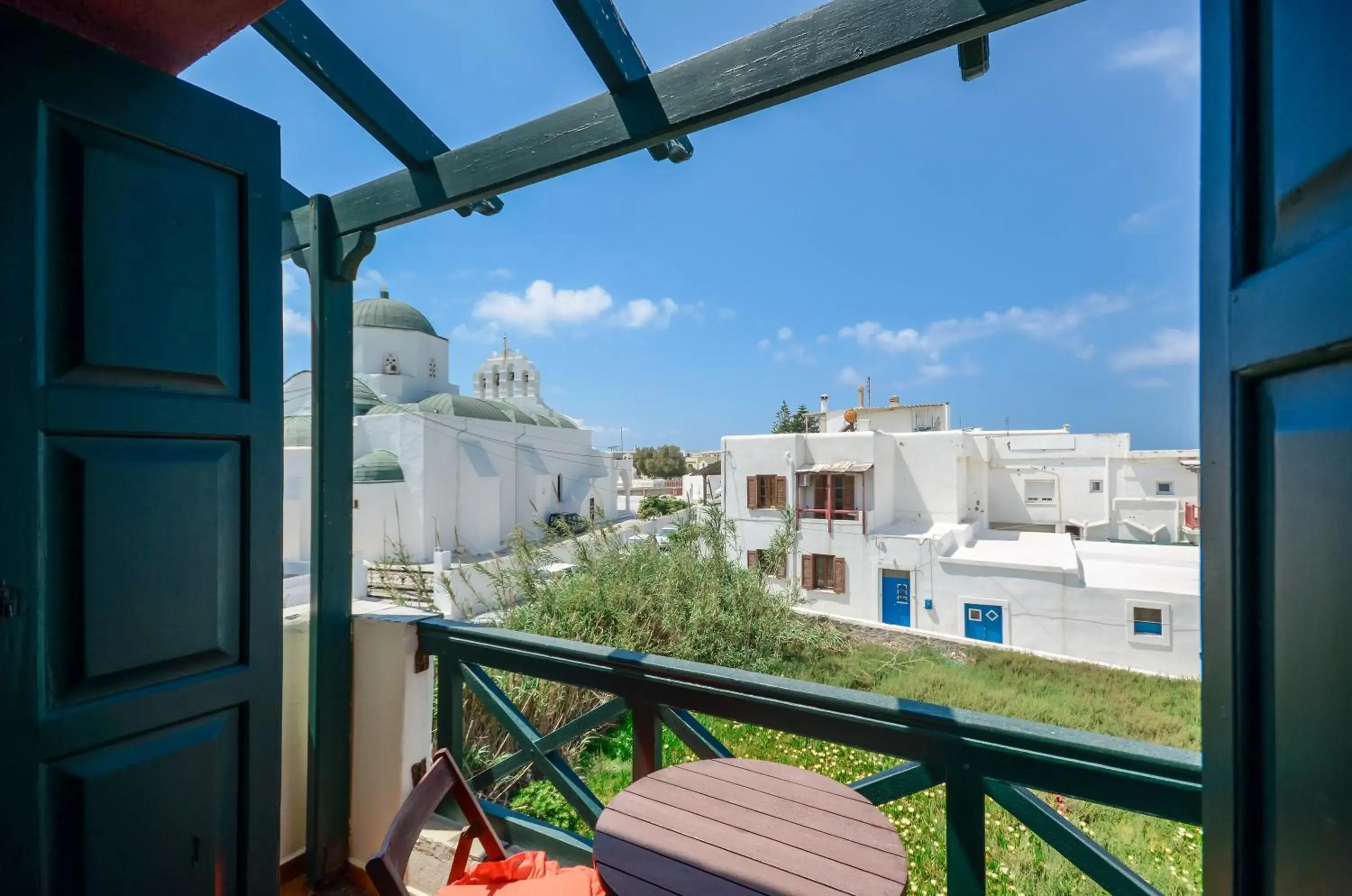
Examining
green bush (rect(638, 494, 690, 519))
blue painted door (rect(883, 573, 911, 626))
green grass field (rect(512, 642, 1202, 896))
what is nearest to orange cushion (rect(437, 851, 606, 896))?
green grass field (rect(512, 642, 1202, 896))

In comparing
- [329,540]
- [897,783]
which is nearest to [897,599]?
[897,783]

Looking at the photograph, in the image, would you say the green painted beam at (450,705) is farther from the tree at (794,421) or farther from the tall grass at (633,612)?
the tree at (794,421)

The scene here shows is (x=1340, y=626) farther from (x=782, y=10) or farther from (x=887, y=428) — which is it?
(x=887, y=428)

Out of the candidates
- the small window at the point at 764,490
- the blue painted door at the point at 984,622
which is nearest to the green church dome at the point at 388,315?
the small window at the point at 764,490

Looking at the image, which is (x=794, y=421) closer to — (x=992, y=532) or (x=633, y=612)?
(x=992, y=532)

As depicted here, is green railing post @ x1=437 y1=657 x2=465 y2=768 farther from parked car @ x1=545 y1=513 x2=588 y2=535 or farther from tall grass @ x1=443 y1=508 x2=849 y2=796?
parked car @ x1=545 y1=513 x2=588 y2=535

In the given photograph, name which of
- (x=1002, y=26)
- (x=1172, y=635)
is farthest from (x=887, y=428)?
(x=1002, y=26)

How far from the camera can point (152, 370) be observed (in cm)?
116

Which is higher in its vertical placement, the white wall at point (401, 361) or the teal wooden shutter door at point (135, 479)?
the white wall at point (401, 361)

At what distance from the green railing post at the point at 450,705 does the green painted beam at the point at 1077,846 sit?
1654 millimetres

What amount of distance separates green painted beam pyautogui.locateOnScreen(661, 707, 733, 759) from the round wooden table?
223 millimetres

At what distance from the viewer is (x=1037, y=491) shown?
18469 mm

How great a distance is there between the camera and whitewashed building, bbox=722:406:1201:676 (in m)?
11.2

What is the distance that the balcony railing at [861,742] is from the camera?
3.71 feet
